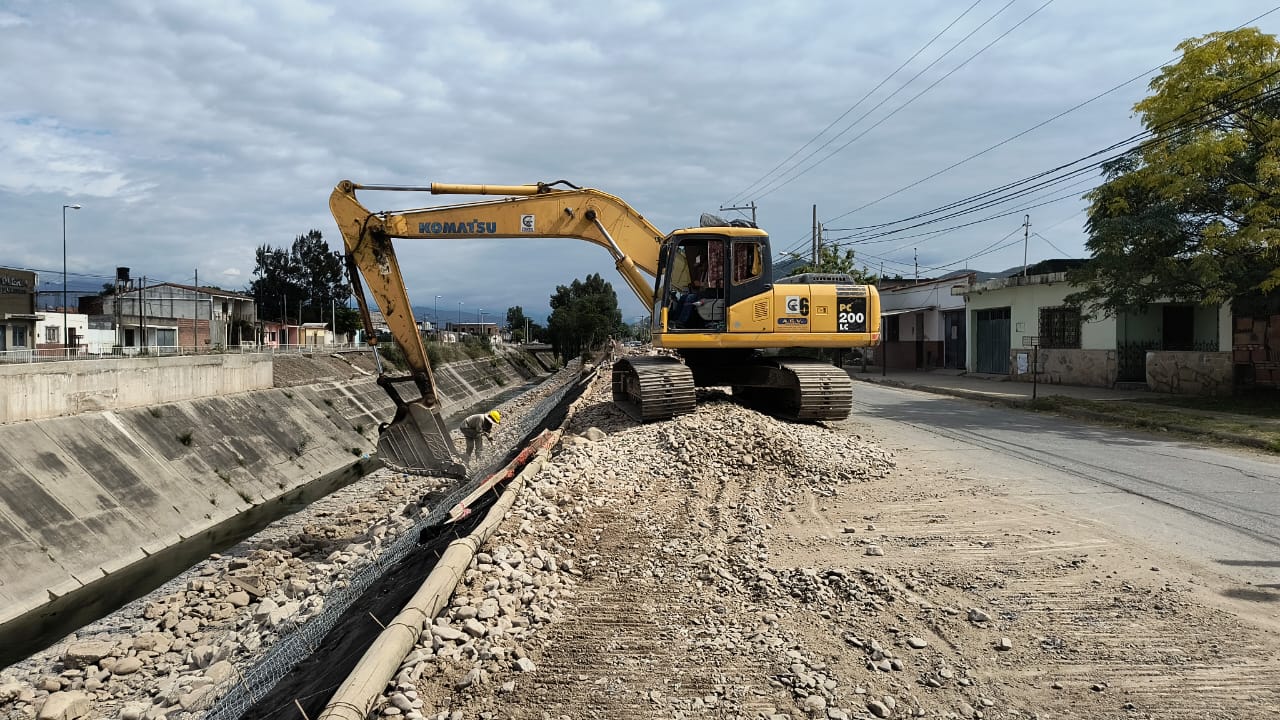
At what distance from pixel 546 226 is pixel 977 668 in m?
9.73

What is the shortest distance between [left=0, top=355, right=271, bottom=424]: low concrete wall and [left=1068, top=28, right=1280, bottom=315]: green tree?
2287 cm

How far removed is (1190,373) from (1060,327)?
6793mm

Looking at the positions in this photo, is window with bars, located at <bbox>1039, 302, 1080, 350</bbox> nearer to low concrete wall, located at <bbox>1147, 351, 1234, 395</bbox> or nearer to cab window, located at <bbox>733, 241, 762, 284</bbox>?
low concrete wall, located at <bbox>1147, 351, 1234, 395</bbox>

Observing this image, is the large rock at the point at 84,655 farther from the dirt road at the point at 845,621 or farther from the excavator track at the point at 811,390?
the excavator track at the point at 811,390

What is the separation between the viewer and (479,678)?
4.38 metres

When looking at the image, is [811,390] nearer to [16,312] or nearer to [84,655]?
[84,655]

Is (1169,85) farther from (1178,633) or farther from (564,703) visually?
(564,703)

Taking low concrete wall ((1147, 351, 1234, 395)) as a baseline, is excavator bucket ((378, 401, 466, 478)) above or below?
below

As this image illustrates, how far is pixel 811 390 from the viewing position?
475 inches

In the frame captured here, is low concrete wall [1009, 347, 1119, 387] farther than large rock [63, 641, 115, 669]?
Yes

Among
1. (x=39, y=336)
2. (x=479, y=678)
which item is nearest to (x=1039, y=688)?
(x=479, y=678)

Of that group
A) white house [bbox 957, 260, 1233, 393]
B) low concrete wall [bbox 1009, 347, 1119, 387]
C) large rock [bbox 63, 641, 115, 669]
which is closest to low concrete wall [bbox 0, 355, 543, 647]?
large rock [bbox 63, 641, 115, 669]

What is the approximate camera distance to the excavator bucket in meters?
10.6

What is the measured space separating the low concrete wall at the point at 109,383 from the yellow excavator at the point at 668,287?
29.4 ft
